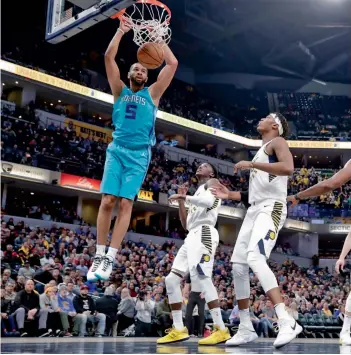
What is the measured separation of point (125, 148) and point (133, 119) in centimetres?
31

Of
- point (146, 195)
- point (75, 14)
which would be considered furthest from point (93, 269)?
point (146, 195)

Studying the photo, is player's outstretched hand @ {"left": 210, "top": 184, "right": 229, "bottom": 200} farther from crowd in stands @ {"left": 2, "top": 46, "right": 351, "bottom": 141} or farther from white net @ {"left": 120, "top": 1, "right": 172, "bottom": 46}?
crowd in stands @ {"left": 2, "top": 46, "right": 351, "bottom": 141}

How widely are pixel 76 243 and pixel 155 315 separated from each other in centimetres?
679

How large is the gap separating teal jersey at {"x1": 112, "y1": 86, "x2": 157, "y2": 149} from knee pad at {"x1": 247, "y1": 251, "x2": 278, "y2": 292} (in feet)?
5.19

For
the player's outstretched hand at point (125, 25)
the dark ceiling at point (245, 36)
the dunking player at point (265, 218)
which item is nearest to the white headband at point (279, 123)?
the dunking player at point (265, 218)

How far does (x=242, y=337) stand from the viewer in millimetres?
5867

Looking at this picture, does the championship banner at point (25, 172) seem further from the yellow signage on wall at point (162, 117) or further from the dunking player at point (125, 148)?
the dunking player at point (125, 148)

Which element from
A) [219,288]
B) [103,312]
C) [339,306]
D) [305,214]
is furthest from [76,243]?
[305,214]

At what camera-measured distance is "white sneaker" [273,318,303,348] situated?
4.98 m

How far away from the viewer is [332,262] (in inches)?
1312

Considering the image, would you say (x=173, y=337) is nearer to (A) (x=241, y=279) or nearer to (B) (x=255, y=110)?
(A) (x=241, y=279)

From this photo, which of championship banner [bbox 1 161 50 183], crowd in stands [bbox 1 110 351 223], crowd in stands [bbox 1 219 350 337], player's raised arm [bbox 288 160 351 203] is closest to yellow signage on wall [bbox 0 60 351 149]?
crowd in stands [bbox 1 110 351 223]

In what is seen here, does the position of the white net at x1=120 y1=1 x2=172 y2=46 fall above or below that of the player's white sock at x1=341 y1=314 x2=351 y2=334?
above

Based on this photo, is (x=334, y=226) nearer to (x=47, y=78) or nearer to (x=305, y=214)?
(x=305, y=214)
